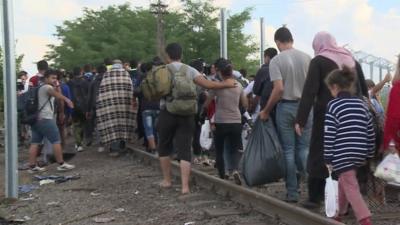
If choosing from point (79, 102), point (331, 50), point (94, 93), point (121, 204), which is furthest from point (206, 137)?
point (79, 102)

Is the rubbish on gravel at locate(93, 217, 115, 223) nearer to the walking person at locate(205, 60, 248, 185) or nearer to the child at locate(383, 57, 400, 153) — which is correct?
the walking person at locate(205, 60, 248, 185)

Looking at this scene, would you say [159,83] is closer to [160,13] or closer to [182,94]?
[182,94]

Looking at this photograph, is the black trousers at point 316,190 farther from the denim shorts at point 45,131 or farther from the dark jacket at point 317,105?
the denim shorts at point 45,131

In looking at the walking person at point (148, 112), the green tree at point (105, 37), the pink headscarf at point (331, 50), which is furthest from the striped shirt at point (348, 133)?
the green tree at point (105, 37)

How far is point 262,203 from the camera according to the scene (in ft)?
21.7

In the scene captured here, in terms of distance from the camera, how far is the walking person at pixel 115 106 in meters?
11.5

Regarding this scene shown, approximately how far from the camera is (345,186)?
17.4 ft

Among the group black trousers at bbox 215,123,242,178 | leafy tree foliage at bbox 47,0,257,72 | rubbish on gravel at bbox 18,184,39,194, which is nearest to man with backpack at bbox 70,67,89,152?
rubbish on gravel at bbox 18,184,39,194

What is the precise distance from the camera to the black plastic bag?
654 centimetres

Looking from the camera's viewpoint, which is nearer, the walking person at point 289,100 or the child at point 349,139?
the child at point 349,139

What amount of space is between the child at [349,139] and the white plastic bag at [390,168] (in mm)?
216

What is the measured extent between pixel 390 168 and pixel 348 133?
449 mm

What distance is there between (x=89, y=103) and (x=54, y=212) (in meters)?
5.37

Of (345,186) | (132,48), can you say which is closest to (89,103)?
(345,186)
